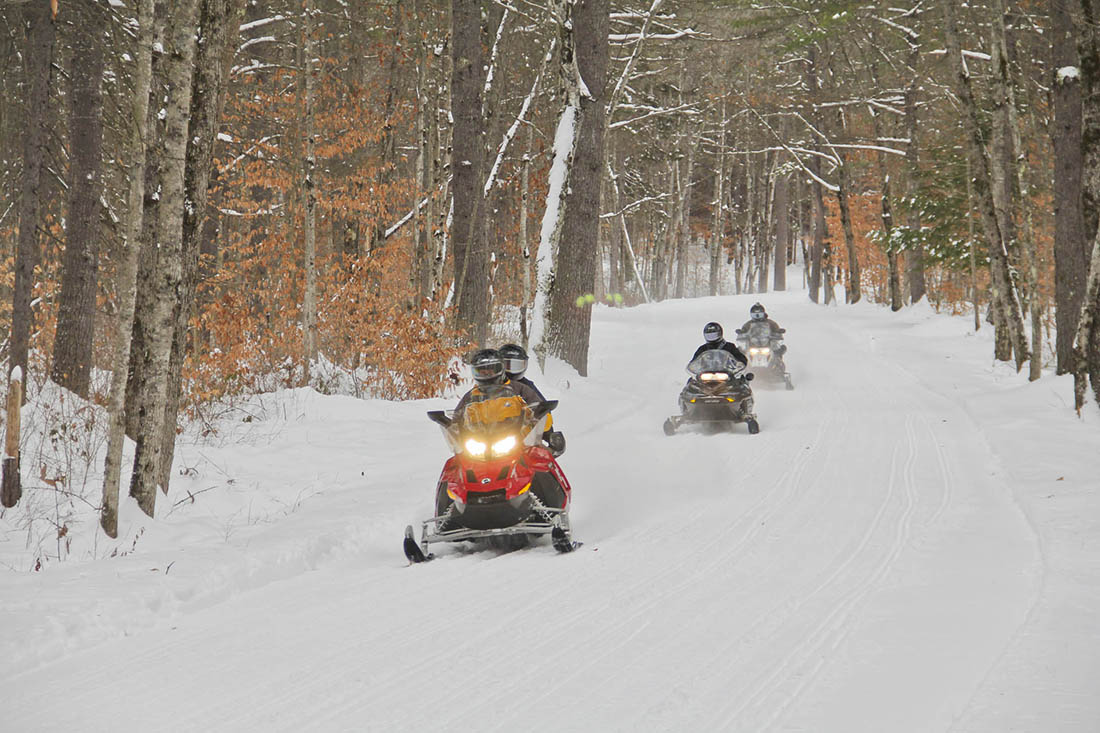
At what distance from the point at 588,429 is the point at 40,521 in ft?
26.4

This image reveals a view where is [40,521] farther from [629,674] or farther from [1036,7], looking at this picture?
[1036,7]

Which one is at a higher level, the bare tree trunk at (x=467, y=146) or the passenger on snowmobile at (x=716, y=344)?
the bare tree trunk at (x=467, y=146)

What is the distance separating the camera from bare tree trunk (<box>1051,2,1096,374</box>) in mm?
13836

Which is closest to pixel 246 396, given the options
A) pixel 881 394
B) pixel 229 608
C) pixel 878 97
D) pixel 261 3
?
pixel 229 608

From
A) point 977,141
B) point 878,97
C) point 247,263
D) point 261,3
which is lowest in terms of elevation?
point 247,263

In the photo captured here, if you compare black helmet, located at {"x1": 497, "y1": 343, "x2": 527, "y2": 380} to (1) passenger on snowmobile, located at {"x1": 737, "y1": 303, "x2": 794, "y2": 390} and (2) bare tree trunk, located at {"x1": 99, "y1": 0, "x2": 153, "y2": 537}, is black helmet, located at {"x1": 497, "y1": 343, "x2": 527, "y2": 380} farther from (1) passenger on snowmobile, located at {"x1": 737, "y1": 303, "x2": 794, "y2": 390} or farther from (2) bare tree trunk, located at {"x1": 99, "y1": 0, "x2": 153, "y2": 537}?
(1) passenger on snowmobile, located at {"x1": 737, "y1": 303, "x2": 794, "y2": 390}

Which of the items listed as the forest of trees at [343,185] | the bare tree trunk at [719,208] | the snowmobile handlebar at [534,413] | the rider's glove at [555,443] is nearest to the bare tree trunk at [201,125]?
the forest of trees at [343,185]

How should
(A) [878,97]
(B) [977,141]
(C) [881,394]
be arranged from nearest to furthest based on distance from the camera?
(C) [881,394] → (B) [977,141] → (A) [878,97]

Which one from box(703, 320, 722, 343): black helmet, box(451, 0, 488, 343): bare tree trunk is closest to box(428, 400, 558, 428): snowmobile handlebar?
box(703, 320, 722, 343): black helmet

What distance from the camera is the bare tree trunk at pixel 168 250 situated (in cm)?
712

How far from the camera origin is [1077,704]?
13.6ft

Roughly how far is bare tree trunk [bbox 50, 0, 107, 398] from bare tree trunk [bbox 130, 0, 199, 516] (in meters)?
6.08

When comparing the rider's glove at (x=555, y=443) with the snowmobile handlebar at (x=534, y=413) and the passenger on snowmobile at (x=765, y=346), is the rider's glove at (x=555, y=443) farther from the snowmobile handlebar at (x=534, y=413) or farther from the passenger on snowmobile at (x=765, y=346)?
the passenger on snowmobile at (x=765, y=346)

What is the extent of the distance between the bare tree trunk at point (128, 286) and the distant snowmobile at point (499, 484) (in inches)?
95.8
